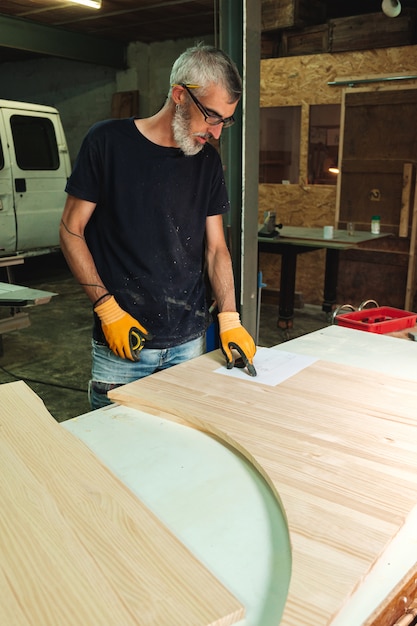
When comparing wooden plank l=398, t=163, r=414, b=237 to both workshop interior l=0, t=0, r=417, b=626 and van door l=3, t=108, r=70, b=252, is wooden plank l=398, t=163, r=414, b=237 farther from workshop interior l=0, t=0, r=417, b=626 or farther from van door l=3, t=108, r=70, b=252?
van door l=3, t=108, r=70, b=252

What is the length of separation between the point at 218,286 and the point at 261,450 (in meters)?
1.00

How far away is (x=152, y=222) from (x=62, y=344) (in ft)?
11.6

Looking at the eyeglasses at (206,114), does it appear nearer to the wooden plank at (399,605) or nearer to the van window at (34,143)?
the wooden plank at (399,605)

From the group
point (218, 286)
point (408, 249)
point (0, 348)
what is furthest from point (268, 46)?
point (218, 286)

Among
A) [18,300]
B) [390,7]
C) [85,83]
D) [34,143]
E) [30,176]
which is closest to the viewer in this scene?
[18,300]

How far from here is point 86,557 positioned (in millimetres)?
870

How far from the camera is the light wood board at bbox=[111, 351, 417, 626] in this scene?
89 cm

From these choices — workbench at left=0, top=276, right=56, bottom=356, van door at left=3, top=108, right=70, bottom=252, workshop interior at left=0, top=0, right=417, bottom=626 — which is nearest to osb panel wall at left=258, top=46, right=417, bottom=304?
van door at left=3, top=108, right=70, bottom=252

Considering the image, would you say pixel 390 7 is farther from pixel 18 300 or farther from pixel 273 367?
pixel 273 367

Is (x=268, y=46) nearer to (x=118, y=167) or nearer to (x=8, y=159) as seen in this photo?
(x=8, y=159)

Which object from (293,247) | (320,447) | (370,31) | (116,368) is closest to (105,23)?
(370,31)

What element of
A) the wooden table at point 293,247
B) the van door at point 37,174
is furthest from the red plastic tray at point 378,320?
the van door at point 37,174

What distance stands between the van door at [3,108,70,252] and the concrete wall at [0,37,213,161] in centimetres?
165

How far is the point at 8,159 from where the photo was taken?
6516 mm
